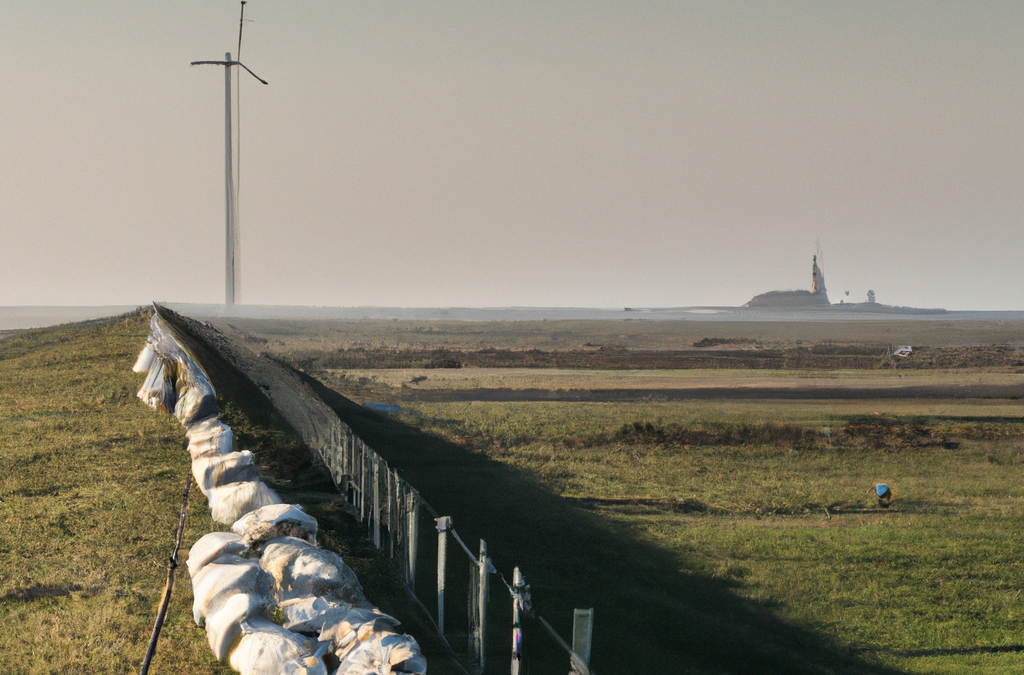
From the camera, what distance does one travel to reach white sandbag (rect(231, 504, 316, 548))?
935cm

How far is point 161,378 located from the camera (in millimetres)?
17844

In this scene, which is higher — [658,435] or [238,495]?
[238,495]

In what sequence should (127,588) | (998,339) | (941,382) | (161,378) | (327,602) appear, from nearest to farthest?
(327,602)
(127,588)
(161,378)
(941,382)
(998,339)

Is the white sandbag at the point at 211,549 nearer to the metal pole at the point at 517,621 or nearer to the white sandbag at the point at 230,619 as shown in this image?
the white sandbag at the point at 230,619

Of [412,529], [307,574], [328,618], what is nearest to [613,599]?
[412,529]

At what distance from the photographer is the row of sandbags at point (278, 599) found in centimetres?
671

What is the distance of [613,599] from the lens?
14.3 m

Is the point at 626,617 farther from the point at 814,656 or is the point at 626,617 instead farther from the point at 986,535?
the point at 986,535

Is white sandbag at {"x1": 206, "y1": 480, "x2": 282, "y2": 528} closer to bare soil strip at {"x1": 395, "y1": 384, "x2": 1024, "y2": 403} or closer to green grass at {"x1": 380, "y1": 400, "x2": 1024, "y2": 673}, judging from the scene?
green grass at {"x1": 380, "y1": 400, "x2": 1024, "y2": 673}

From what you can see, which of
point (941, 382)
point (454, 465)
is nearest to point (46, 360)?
point (454, 465)

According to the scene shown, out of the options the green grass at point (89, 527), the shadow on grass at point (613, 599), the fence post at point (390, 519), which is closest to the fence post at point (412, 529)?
the shadow on grass at point (613, 599)

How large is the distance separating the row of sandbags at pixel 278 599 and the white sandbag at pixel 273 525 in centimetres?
1

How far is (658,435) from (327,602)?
92.0ft

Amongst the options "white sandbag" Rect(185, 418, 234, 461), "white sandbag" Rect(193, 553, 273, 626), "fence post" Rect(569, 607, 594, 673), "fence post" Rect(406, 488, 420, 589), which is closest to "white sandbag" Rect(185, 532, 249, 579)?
"white sandbag" Rect(193, 553, 273, 626)
